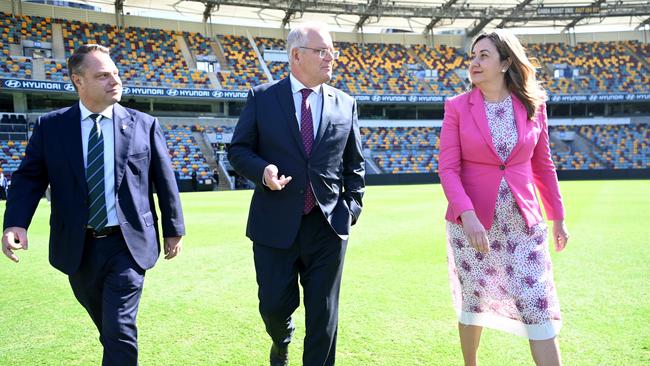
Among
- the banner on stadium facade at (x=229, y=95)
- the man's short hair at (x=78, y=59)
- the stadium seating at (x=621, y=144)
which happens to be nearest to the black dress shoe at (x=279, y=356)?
the man's short hair at (x=78, y=59)

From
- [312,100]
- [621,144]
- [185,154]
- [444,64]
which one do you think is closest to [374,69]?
[444,64]

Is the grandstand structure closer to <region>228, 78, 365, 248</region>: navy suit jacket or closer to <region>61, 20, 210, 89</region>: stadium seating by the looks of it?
<region>61, 20, 210, 89</region>: stadium seating

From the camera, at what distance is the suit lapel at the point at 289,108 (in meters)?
3.02

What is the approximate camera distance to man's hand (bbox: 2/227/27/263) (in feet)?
9.43

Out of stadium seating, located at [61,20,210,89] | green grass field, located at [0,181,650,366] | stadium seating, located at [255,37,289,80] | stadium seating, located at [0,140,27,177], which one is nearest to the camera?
green grass field, located at [0,181,650,366]

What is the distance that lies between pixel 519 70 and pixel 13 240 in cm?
322

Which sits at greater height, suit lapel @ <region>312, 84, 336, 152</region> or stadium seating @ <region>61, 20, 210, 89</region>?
stadium seating @ <region>61, 20, 210, 89</region>

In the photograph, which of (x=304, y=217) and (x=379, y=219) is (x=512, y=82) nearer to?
(x=304, y=217)

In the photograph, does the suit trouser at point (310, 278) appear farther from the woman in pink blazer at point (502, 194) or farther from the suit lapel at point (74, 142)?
the suit lapel at point (74, 142)

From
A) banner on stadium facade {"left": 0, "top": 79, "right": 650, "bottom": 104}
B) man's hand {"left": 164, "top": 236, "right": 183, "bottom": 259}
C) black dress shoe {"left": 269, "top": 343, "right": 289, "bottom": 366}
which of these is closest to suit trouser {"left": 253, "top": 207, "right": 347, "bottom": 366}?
black dress shoe {"left": 269, "top": 343, "right": 289, "bottom": 366}

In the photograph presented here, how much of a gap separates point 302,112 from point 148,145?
106cm

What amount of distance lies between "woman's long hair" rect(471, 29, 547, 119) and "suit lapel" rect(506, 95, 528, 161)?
0.08ft

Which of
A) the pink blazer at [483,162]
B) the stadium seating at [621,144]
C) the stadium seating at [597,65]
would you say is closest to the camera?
the pink blazer at [483,162]

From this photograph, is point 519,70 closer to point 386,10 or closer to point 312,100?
point 312,100
